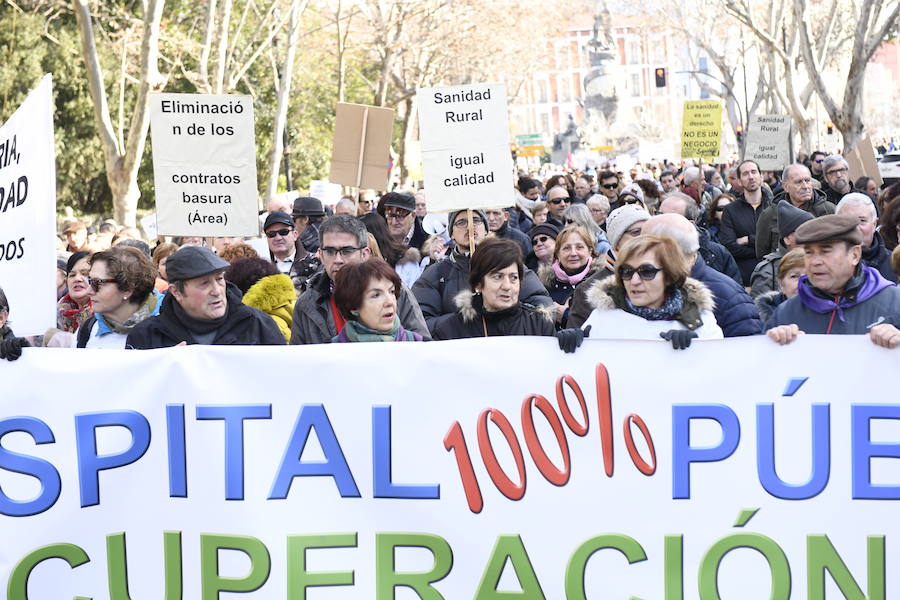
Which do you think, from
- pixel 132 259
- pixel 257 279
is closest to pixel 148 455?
pixel 132 259

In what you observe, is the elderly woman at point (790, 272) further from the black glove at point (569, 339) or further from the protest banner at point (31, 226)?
the protest banner at point (31, 226)

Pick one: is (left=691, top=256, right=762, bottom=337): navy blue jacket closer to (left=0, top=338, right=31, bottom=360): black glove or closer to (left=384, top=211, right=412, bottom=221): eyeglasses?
(left=0, top=338, right=31, bottom=360): black glove

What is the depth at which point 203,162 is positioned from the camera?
847cm

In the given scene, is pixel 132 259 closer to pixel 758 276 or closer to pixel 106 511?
pixel 106 511

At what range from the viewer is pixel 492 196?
8609 mm

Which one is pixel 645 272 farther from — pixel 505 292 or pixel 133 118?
pixel 133 118

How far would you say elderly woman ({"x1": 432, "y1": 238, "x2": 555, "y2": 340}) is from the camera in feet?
18.9

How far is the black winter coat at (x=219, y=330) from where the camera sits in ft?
17.3

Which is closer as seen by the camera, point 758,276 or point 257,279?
point 257,279

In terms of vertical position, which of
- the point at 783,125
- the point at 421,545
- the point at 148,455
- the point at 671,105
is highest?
the point at 671,105

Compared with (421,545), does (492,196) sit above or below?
above

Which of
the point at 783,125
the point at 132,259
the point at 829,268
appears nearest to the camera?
the point at 829,268

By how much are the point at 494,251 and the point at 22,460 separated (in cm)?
206

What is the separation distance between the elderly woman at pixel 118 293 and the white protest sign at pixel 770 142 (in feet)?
41.3
